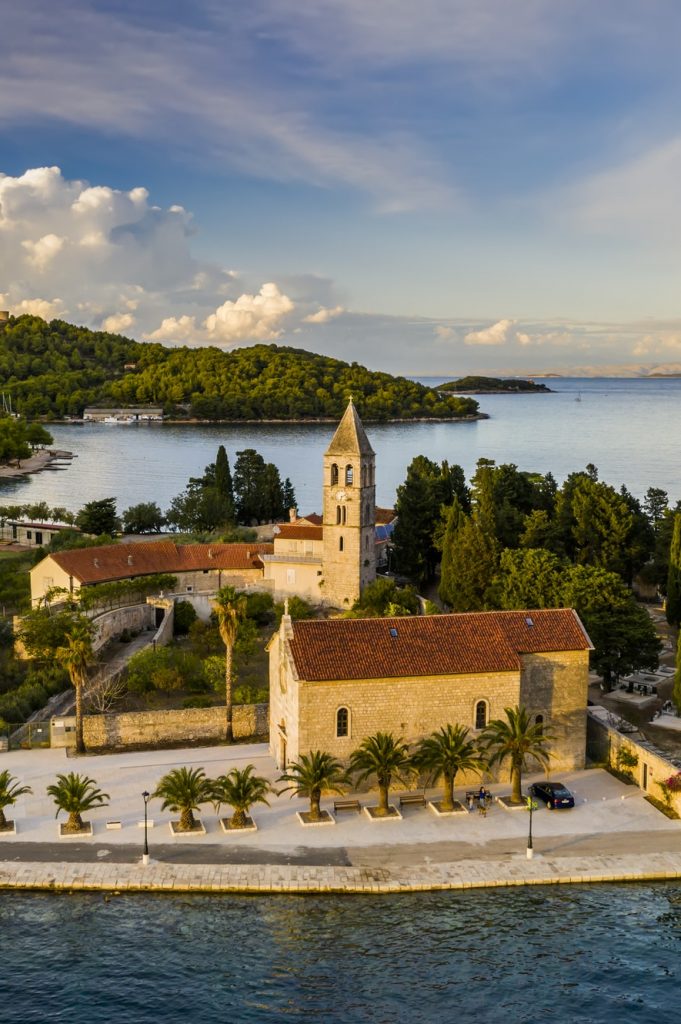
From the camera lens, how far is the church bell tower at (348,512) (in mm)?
56156

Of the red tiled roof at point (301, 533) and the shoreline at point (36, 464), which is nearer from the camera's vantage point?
the red tiled roof at point (301, 533)

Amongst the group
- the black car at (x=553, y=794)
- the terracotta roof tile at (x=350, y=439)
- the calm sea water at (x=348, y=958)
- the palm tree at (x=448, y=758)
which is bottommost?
the calm sea water at (x=348, y=958)

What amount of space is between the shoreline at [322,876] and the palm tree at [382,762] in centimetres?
364

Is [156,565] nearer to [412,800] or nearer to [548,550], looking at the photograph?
[548,550]

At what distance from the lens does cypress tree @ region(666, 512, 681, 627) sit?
5244 cm

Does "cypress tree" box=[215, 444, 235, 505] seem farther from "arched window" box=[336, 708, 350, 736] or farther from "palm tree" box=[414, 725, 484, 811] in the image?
"palm tree" box=[414, 725, 484, 811]

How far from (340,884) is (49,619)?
2552 cm

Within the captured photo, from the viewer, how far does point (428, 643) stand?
34.0 metres

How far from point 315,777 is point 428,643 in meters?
6.40

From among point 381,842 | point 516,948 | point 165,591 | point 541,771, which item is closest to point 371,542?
point 165,591

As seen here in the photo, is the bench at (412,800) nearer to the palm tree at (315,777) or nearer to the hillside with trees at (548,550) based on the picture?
the palm tree at (315,777)

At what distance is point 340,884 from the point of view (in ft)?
88.0

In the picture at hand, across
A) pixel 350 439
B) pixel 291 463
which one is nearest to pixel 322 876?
pixel 350 439

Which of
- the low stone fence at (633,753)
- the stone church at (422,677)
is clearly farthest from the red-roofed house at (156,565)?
the low stone fence at (633,753)
